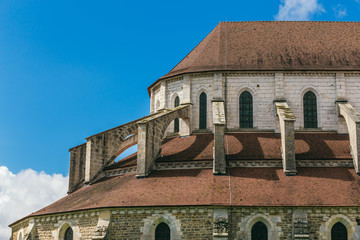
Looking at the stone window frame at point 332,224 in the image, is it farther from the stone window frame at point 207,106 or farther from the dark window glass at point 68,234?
the dark window glass at point 68,234

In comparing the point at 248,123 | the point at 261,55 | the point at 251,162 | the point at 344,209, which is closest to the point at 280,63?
the point at 261,55

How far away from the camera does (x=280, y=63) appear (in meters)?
35.4

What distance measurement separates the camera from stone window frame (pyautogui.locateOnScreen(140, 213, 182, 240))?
86.9ft

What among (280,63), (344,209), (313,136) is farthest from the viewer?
(280,63)

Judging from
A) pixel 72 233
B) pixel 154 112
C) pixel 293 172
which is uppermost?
pixel 154 112

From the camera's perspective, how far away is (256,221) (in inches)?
1048

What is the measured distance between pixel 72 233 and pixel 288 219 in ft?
36.5

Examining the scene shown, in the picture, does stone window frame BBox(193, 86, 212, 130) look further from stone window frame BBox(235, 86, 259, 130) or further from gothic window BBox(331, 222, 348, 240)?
gothic window BBox(331, 222, 348, 240)

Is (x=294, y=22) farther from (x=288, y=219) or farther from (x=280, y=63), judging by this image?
(x=288, y=219)

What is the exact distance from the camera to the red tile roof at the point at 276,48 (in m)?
35.2

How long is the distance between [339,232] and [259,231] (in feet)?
12.5

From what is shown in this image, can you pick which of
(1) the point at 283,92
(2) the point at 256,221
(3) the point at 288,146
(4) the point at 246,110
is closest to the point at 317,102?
(1) the point at 283,92

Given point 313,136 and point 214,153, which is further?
point 313,136

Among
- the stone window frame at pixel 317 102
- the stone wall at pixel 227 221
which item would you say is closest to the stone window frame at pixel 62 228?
the stone wall at pixel 227 221
